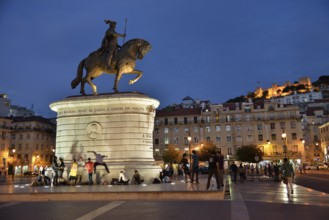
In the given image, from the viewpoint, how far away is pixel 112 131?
65.7 feet

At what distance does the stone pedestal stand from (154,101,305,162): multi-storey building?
5442cm

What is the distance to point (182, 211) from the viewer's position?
9805 millimetres

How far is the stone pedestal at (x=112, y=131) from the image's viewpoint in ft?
64.2

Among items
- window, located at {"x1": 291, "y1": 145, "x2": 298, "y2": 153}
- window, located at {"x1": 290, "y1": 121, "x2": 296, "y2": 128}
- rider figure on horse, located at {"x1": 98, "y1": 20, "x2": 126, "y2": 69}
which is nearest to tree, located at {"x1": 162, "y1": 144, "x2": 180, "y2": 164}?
window, located at {"x1": 291, "y1": 145, "x2": 298, "y2": 153}

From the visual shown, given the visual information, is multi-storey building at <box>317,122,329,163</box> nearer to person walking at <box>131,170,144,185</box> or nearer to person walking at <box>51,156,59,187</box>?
person walking at <box>131,170,144,185</box>

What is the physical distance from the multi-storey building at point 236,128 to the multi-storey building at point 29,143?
92.3 feet

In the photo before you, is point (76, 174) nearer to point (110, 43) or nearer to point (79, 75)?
point (79, 75)

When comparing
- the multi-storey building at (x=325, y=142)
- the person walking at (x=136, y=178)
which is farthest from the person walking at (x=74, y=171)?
the multi-storey building at (x=325, y=142)

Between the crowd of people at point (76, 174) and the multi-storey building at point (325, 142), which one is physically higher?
the multi-storey building at point (325, 142)

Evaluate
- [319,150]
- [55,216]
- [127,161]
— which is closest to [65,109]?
[127,161]

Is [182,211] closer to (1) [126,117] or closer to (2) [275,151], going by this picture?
(1) [126,117]

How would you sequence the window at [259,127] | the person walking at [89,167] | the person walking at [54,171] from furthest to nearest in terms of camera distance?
the window at [259,127], the person walking at [54,171], the person walking at [89,167]

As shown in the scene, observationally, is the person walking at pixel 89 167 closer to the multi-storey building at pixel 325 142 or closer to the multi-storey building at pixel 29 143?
the multi-storey building at pixel 29 143

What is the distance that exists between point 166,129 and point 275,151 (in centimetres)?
2672
